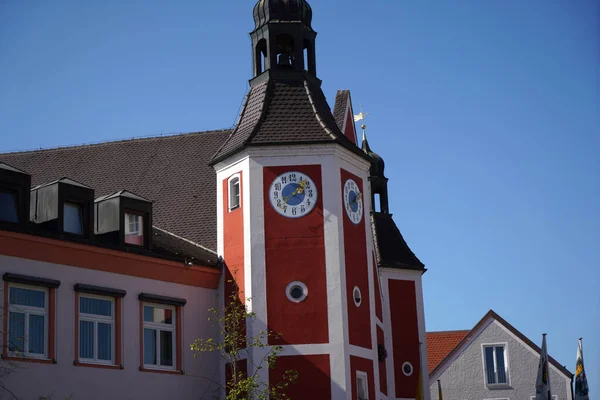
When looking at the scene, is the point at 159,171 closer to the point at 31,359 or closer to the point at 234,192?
the point at 234,192

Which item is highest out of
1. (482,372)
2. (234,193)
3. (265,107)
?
(265,107)

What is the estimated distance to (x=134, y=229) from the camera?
3183 centimetres

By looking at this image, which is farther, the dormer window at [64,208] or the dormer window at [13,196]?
the dormer window at [64,208]

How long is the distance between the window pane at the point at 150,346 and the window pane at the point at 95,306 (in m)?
1.49

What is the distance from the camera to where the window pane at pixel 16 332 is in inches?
1063

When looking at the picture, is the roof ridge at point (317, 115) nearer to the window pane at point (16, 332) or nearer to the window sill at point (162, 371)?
the window sill at point (162, 371)

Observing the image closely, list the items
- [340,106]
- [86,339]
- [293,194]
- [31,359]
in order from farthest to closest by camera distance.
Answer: [340,106] < [293,194] < [86,339] < [31,359]

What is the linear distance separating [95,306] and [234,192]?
6.01 metres

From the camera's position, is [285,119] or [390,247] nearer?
[285,119]

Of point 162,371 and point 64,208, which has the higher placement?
point 64,208

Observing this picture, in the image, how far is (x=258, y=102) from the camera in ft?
113

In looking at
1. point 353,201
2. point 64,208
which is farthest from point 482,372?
point 64,208

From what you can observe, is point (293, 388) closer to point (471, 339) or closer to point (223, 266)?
point (223, 266)

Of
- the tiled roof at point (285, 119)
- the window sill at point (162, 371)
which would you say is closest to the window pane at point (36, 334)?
the window sill at point (162, 371)
